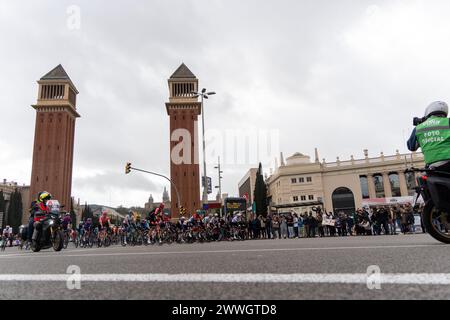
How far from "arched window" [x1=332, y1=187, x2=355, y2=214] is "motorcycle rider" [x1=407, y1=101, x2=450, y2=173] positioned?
190 feet

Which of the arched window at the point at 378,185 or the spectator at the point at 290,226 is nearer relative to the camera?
the spectator at the point at 290,226

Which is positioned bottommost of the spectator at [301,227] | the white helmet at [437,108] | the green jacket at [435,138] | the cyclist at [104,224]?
the spectator at [301,227]

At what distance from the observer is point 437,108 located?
4352 mm

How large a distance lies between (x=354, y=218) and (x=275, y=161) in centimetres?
5601

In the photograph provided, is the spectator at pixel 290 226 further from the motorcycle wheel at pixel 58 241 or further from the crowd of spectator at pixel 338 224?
the motorcycle wheel at pixel 58 241

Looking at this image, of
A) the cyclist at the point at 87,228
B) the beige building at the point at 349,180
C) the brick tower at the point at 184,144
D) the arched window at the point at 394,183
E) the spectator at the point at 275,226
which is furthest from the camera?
the brick tower at the point at 184,144

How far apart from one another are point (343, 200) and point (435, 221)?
59089mm

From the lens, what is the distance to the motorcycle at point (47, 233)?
802 cm

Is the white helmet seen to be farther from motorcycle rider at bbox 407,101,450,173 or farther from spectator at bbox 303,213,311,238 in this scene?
spectator at bbox 303,213,311,238

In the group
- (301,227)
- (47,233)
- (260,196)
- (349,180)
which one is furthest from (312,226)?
(260,196)

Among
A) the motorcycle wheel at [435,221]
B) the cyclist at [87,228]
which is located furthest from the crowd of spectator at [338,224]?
the motorcycle wheel at [435,221]

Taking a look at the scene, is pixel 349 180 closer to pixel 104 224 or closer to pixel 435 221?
pixel 104 224

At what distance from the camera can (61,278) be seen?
2141 millimetres

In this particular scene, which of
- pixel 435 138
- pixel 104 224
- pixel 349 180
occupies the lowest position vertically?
pixel 104 224
